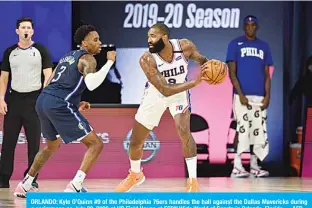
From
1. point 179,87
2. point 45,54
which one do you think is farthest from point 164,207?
point 45,54

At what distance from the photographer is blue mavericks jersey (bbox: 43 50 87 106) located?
9.20 meters

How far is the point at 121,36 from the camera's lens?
47.4ft

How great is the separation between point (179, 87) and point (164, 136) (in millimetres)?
3988

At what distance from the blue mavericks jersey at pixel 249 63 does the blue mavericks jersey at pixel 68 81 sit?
13.5 feet

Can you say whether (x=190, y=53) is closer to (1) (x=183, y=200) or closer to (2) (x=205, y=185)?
(2) (x=205, y=185)

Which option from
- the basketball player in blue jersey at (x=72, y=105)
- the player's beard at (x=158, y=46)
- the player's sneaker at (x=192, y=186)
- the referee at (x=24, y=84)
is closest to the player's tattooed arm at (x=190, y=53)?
the player's beard at (x=158, y=46)

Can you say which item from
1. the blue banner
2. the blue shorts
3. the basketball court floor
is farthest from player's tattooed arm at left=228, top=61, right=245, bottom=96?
the blue banner

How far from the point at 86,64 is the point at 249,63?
447 centimetres

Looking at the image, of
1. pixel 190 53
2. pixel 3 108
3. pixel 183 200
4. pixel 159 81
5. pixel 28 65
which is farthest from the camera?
pixel 3 108

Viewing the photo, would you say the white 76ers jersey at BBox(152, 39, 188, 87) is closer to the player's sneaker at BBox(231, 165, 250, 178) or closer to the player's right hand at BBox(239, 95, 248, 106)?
the player's right hand at BBox(239, 95, 248, 106)

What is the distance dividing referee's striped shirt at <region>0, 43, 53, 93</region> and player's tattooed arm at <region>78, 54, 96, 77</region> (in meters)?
1.81

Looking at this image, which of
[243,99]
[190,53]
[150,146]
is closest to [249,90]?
[243,99]

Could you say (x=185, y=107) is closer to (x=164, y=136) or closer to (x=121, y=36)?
(x=164, y=136)

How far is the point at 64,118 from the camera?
917 centimetres
